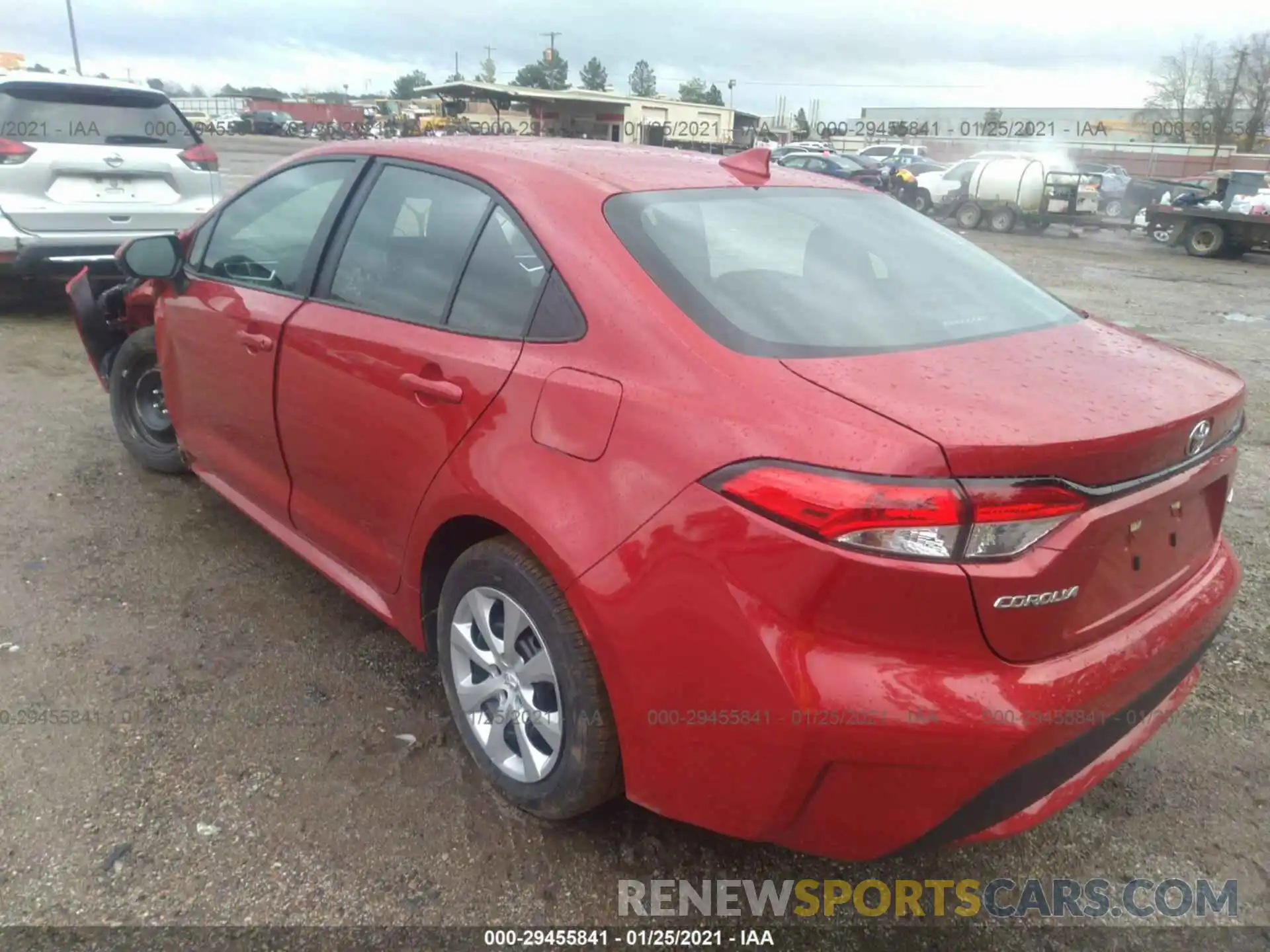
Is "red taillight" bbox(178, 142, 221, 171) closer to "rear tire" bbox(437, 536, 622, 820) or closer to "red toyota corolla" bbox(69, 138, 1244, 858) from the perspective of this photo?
"red toyota corolla" bbox(69, 138, 1244, 858)

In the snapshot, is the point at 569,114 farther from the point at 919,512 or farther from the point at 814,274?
the point at 919,512

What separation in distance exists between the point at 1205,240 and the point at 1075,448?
19.8m

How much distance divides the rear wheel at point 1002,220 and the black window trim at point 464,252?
2207 centimetres

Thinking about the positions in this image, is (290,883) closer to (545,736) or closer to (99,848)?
(99,848)

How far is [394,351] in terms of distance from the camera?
251 centimetres

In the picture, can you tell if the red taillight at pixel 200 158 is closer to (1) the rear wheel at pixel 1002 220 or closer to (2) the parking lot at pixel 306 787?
(2) the parking lot at pixel 306 787

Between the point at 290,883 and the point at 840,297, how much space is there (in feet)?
6.19

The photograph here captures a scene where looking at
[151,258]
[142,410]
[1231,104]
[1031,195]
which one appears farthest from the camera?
[1231,104]

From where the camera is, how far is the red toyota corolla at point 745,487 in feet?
5.45

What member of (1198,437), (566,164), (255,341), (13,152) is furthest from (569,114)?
(1198,437)

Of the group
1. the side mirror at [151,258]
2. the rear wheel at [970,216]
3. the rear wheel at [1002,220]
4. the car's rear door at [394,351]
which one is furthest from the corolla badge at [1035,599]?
the rear wheel at [970,216]

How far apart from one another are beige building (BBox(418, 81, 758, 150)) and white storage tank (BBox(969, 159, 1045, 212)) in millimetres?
7848

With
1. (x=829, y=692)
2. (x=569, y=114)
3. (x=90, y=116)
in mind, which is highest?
(x=569, y=114)

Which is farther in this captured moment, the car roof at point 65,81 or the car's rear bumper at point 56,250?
the car roof at point 65,81
